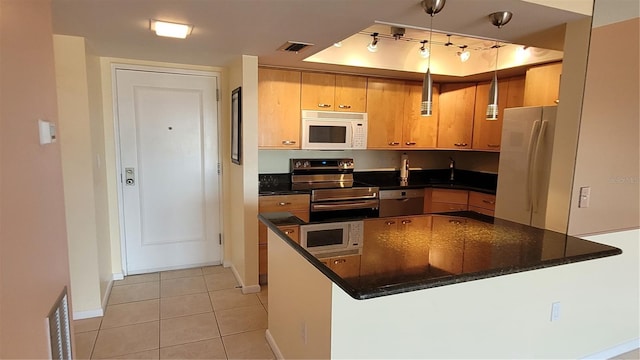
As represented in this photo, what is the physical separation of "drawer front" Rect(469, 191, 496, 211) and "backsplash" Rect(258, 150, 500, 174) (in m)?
0.66

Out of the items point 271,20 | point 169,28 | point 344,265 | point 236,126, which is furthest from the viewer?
point 236,126

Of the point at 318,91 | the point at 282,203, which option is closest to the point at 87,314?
the point at 282,203

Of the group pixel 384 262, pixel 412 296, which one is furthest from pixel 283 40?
pixel 412 296

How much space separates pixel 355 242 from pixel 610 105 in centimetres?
189

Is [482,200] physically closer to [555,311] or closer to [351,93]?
[351,93]

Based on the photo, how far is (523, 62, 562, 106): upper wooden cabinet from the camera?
3234 mm

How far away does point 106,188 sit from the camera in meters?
3.43

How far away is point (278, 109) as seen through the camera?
12.3ft

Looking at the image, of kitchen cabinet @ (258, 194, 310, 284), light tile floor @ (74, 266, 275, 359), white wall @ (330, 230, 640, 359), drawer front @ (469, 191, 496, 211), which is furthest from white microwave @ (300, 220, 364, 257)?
drawer front @ (469, 191, 496, 211)

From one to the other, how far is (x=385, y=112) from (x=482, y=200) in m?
1.48

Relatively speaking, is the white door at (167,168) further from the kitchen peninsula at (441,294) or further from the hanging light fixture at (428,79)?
the hanging light fixture at (428,79)

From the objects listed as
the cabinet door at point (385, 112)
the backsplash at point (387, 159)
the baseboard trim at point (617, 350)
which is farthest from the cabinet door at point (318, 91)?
the baseboard trim at point (617, 350)

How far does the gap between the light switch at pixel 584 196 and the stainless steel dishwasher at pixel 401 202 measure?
79.8 inches

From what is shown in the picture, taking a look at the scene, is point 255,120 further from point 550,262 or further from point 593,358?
point 593,358
